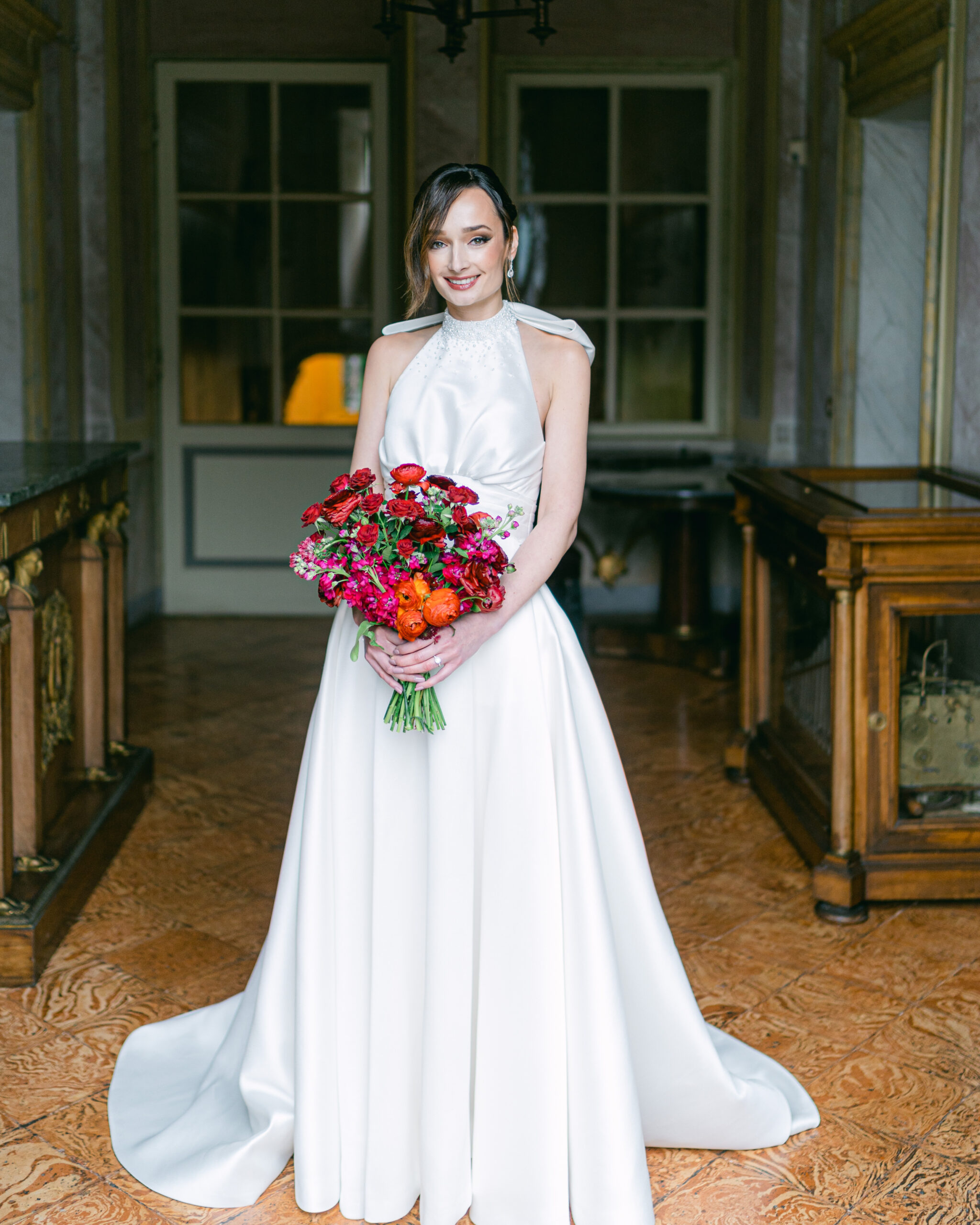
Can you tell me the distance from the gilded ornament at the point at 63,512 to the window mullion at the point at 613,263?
162 inches

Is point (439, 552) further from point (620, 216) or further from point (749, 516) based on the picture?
point (620, 216)

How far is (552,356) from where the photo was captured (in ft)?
7.01

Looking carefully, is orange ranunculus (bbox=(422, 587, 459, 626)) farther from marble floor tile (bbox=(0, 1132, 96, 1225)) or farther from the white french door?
the white french door

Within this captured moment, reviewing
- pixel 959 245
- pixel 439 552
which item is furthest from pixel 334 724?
pixel 959 245

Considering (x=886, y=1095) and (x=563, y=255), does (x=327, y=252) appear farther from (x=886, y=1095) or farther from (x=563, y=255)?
(x=886, y=1095)

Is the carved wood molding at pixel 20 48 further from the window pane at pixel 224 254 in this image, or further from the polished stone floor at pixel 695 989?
the polished stone floor at pixel 695 989

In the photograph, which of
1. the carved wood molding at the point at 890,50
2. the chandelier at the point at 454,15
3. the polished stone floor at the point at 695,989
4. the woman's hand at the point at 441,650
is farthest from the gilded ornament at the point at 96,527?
the carved wood molding at the point at 890,50

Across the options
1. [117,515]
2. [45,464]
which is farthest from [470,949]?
[117,515]

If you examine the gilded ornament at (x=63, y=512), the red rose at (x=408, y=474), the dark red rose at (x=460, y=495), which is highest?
the red rose at (x=408, y=474)

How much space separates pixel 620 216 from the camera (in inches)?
272

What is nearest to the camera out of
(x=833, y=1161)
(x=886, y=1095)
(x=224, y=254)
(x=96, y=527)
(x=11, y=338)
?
(x=833, y=1161)

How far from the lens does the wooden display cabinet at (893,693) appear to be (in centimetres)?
320

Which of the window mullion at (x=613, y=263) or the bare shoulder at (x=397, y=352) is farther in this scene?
the window mullion at (x=613, y=263)

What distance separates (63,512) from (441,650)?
1739 millimetres
